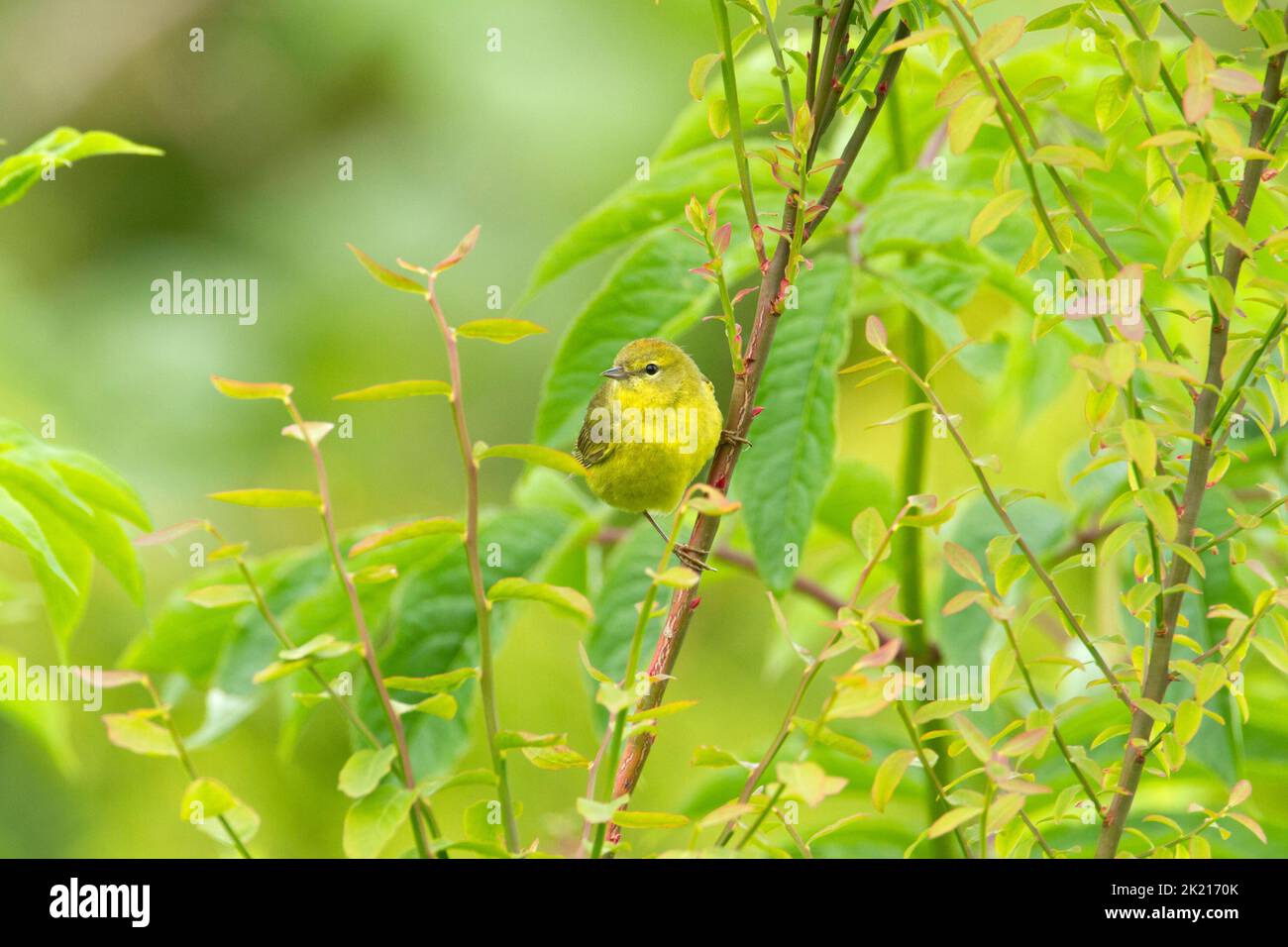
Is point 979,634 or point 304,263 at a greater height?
point 304,263

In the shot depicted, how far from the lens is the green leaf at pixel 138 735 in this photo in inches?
24.6

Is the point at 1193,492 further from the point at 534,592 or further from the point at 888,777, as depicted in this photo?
the point at 534,592

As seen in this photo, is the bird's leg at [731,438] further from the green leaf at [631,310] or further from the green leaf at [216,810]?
the green leaf at [631,310]

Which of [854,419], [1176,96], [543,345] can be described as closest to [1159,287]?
[1176,96]

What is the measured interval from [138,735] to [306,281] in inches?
125

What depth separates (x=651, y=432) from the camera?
62.5 inches

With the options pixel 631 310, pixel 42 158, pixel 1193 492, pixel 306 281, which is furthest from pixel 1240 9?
pixel 306 281

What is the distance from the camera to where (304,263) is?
364 centimetres

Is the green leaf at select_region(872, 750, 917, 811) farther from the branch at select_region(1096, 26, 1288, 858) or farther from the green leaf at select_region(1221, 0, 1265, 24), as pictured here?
the green leaf at select_region(1221, 0, 1265, 24)

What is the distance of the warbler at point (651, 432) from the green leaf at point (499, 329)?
0.63m

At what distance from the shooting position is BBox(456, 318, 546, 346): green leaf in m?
0.69
